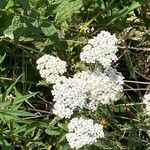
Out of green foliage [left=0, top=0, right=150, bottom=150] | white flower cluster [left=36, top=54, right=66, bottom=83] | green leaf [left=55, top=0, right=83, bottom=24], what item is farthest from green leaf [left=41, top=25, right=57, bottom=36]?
white flower cluster [left=36, top=54, right=66, bottom=83]

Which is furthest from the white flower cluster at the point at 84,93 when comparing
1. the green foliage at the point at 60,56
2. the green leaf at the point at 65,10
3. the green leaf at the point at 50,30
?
the green leaf at the point at 65,10

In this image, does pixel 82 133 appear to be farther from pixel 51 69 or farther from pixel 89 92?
pixel 51 69

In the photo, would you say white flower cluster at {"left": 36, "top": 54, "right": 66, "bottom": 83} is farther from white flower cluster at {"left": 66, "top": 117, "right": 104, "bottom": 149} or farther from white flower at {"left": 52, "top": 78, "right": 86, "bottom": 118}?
white flower cluster at {"left": 66, "top": 117, "right": 104, "bottom": 149}

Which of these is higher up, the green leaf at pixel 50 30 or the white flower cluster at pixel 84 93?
the green leaf at pixel 50 30

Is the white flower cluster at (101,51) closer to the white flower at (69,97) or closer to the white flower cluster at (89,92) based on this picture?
the white flower cluster at (89,92)

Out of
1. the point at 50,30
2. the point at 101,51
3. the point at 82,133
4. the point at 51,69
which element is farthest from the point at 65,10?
the point at 82,133

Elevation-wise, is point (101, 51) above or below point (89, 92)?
above
